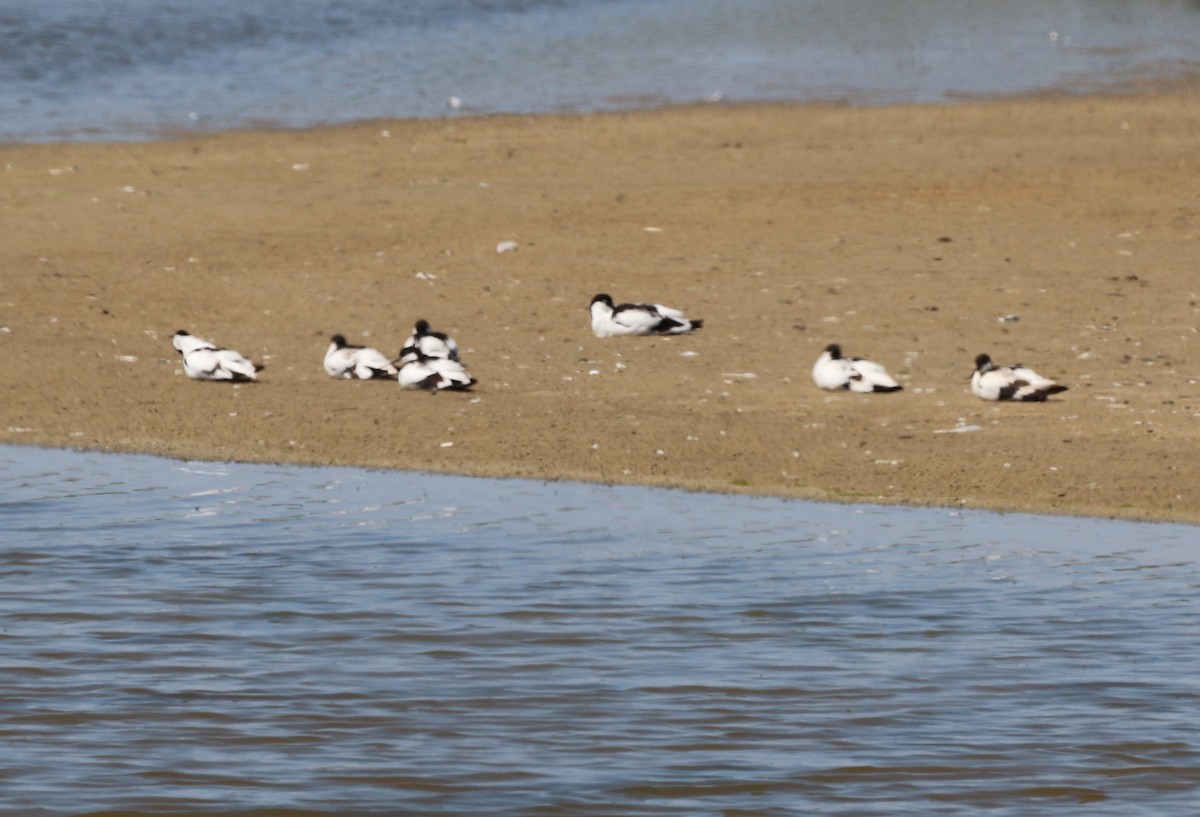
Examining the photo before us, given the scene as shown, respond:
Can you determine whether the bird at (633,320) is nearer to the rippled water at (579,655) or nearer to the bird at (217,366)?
the bird at (217,366)

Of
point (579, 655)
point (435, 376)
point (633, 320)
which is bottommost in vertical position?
point (579, 655)

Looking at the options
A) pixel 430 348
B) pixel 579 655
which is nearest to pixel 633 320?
pixel 430 348

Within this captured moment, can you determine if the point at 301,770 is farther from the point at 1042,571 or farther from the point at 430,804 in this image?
the point at 1042,571

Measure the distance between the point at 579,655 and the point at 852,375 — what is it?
5764mm

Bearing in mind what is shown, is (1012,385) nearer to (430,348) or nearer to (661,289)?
(430,348)

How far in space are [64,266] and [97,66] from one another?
1341cm

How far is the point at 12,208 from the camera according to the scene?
19.1 m

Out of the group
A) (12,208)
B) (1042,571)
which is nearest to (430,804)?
(1042,571)

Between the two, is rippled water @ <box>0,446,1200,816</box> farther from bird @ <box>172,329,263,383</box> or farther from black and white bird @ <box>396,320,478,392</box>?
bird @ <box>172,329,263,383</box>

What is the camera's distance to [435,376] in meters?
12.9

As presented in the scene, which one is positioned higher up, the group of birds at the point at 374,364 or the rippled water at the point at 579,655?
the group of birds at the point at 374,364

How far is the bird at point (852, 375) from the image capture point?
510 inches

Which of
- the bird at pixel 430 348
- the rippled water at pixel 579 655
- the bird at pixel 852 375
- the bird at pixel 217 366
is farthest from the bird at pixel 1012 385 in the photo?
the bird at pixel 217 366

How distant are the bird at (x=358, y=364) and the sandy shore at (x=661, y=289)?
15cm
